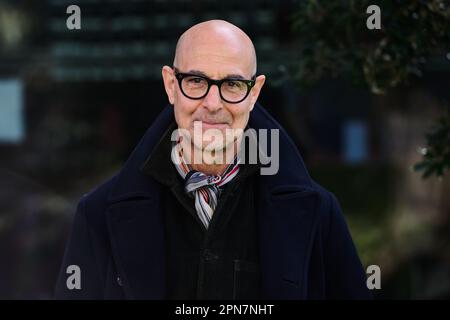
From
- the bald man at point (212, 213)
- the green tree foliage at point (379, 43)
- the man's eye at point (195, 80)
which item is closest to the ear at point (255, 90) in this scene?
the bald man at point (212, 213)

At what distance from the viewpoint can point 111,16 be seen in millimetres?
7527

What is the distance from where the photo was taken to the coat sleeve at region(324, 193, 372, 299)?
3.28 meters

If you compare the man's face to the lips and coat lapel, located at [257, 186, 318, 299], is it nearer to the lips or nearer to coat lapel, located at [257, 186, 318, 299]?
the lips

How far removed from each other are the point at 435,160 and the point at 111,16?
13.7 ft

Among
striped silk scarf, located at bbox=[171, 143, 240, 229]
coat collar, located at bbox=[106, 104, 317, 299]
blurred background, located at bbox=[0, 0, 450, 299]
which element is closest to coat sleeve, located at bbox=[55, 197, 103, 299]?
coat collar, located at bbox=[106, 104, 317, 299]

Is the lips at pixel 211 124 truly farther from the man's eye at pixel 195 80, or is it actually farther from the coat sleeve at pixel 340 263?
the coat sleeve at pixel 340 263

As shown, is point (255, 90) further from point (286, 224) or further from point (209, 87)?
point (286, 224)

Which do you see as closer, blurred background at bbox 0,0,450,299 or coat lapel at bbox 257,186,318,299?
coat lapel at bbox 257,186,318,299

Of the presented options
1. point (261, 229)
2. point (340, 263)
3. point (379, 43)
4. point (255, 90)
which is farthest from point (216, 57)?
point (379, 43)

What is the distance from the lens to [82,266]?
10.7 ft

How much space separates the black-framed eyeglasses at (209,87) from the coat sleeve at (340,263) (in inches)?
24.4

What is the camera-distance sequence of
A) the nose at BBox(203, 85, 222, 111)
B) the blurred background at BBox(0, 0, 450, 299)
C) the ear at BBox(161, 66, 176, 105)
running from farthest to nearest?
the blurred background at BBox(0, 0, 450, 299)
the ear at BBox(161, 66, 176, 105)
the nose at BBox(203, 85, 222, 111)

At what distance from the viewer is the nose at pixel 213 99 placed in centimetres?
303

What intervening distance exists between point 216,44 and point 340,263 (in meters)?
1.04
